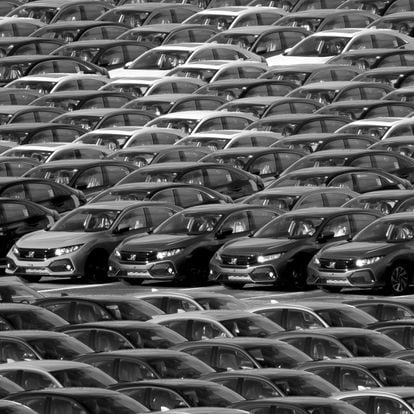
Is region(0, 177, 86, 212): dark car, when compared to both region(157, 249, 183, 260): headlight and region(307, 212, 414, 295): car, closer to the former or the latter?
region(157, 249, 183, 260): headlight

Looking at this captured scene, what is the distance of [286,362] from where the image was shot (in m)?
20.8

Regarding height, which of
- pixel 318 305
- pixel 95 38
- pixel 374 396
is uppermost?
pixel 374 396

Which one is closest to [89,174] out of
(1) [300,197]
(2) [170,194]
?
(2) [170,194]

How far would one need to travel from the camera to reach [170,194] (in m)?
35.4

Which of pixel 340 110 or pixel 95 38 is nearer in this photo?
pixel 340 110

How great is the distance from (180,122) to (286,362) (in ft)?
73.2

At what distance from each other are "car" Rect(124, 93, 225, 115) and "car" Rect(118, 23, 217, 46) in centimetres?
572

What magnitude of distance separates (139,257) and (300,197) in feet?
11.8

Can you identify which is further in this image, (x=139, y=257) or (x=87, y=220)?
(x=87, y=220)

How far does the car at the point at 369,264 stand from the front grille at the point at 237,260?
1000mm

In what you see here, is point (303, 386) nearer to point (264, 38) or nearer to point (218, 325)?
point (218, 325)

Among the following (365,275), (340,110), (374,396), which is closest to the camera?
(374,396)

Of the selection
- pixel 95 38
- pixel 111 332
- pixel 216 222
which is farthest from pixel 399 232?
pixel 95 38

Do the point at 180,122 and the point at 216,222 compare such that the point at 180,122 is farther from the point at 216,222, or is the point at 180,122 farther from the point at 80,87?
the point at 216,222
